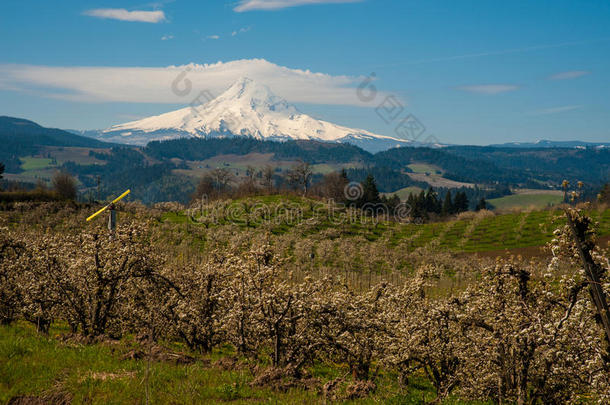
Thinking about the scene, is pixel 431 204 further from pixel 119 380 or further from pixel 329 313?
pixel 119 380

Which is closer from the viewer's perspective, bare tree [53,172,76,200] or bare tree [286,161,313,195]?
bare tree [53,172,76,200]

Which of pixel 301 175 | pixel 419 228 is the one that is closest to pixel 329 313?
pixel 419 228

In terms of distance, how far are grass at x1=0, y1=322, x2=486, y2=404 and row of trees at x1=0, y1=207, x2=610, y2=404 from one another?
5.20 ft

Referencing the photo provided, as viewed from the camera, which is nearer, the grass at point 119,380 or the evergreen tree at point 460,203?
the grass at point 119,380

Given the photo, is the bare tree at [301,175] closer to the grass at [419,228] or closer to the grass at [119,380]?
the grass at [419,228]

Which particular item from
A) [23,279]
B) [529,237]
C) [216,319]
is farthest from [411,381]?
[529,237]

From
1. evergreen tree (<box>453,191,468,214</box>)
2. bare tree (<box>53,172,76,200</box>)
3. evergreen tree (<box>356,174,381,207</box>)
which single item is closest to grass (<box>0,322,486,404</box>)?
bare tree (<box>53,172,76,200</box>)

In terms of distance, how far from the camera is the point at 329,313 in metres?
14.9

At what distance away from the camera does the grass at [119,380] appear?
10.2m

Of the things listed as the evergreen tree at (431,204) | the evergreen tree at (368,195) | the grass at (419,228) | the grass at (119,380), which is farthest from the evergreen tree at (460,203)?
the grass at (119,380)

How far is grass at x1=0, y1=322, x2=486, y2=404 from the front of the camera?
1021 cm

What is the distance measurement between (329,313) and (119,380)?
7.07 m

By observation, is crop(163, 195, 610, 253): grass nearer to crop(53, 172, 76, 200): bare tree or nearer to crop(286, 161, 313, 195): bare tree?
crop(286, 161, 313, 195): bare tree

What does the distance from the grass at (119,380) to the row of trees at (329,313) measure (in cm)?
158
